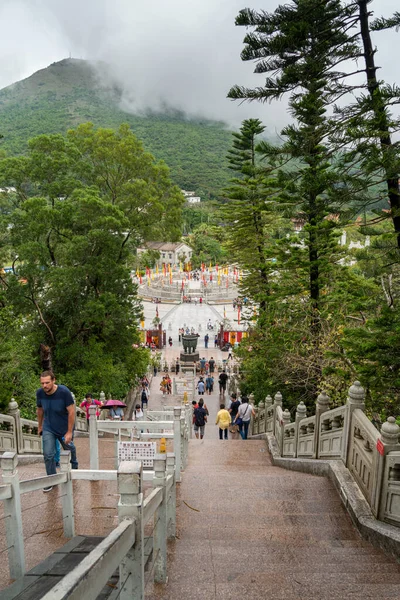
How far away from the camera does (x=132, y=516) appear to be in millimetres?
2223

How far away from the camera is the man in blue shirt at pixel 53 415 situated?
477 cm

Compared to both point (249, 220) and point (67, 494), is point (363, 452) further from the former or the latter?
point (249, 220)

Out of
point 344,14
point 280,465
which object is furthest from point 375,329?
point 344,14

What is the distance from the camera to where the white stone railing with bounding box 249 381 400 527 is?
13.7ft

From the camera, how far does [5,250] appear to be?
15641 mm

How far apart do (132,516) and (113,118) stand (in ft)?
478

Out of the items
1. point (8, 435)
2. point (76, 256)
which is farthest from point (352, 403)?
point (76, 256)

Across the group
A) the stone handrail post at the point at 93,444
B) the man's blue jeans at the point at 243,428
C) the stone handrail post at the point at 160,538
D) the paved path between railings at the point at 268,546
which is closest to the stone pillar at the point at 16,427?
the stone handrail post at the point at 93,444

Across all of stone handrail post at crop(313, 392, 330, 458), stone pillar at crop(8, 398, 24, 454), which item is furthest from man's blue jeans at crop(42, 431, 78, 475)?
stone handrail post at crop(313, 392, 330, 458)

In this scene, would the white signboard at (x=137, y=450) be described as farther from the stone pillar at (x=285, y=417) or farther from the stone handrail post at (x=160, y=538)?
the stone pillar at (x=285, y=417)

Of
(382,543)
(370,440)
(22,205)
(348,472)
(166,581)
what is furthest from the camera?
(22,205)

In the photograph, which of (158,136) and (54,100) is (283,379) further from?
(54,100)

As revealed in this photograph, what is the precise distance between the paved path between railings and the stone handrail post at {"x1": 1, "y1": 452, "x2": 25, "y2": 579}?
33.7 inches

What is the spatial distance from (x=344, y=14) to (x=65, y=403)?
679cm
